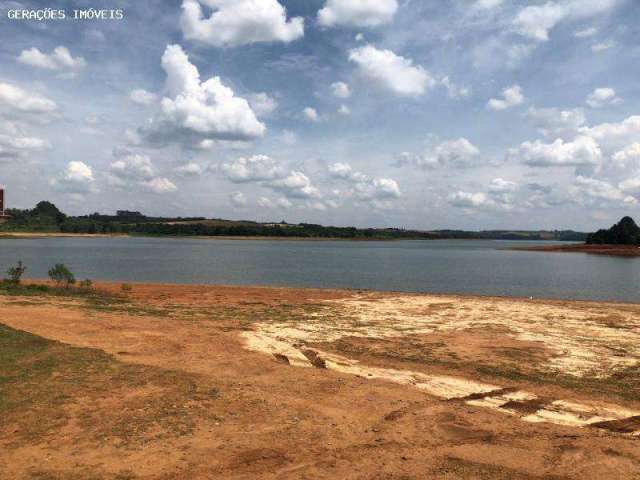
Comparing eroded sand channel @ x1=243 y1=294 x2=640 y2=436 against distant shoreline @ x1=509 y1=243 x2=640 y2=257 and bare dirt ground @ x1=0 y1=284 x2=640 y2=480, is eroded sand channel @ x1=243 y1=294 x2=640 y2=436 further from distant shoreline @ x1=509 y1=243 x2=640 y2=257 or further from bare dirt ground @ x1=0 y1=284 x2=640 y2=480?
distant shoreline @ x1=509 y1=243 x2=640 y2=257

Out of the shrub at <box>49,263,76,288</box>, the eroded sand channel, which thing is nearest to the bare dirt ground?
the eroded sand channel

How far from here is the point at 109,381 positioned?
457 inches

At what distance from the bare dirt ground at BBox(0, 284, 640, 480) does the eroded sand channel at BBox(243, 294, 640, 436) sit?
0.32ft

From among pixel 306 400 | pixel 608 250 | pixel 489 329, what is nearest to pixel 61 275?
pixel 489 329

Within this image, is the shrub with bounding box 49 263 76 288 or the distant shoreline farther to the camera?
the distant shoreline

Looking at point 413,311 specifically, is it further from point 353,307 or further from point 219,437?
point 219,437

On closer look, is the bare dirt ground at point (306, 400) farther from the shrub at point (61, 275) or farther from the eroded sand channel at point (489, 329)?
the shrub at point (61, 275)

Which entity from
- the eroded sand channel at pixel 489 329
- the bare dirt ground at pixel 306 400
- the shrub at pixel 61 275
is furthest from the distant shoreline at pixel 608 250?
the shrub at pixel 61 275

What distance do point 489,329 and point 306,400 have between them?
14.7 meters

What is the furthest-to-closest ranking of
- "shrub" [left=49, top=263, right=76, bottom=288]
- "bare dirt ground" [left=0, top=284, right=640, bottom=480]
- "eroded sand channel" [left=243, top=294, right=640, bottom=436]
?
"shrub" [left=49, top=263, right=76, bottom=288] → "eroded sand channel" [left=243, top=294, right=640, bottom=436] → "bare dirt ground" [left=0, top=284, right=640, bottom=480]

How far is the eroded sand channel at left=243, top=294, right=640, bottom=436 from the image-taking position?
11453mm

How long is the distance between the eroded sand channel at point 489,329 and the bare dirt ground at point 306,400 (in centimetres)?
10

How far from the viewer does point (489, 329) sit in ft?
75.0

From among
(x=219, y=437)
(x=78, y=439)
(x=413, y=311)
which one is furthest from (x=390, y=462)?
(x=413, y=311)
